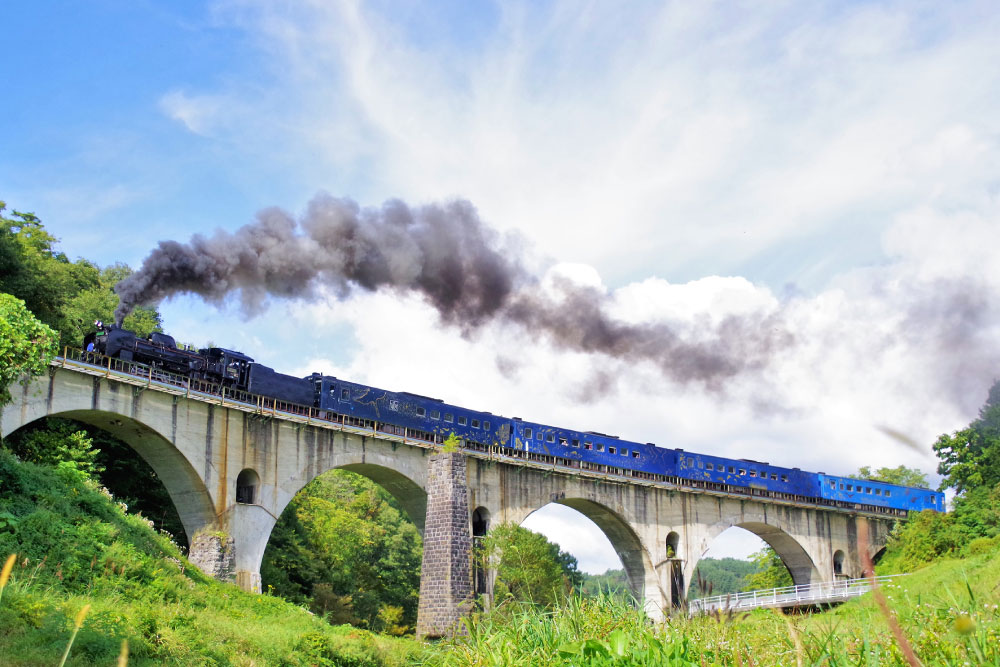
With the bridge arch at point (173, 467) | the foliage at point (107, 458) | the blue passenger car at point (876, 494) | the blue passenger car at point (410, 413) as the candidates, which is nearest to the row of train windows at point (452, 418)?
the blue passenger car at point (410, 413)

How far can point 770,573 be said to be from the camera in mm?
65875

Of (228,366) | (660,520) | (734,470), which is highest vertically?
(228,366)

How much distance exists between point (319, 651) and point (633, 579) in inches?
1127

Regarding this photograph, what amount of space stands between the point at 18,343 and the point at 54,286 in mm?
16989

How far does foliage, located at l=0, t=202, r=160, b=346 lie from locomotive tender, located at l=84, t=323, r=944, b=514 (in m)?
4.50

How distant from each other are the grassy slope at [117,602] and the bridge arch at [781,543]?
89.9ft

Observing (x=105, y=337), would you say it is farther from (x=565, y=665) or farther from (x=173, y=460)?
(x=565, y=665)

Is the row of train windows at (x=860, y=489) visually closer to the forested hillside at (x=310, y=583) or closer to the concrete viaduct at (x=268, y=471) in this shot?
the forested hillside at (x=310, y=583)

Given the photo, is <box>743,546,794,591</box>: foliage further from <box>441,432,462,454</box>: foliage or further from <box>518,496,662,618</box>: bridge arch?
<box>441,432,462,454</box>: foliage

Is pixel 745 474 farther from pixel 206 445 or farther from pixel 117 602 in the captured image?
pixel 117 602

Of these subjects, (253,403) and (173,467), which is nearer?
(173,467)

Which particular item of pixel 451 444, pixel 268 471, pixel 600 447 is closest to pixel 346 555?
pixel 451 444

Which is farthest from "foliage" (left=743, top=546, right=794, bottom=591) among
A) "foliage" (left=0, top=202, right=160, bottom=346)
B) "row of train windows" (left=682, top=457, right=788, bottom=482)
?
"foliage" (left=0, top=202, right=160, bottom=346)

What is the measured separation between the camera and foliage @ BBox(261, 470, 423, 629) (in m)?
41.0
